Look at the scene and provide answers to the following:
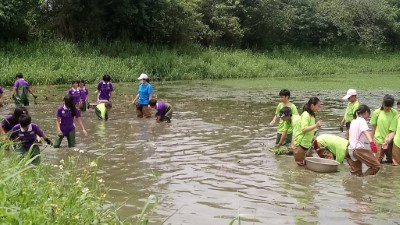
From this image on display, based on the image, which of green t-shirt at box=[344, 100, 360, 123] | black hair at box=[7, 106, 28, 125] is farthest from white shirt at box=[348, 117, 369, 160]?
black hair at box=[7, 106, 28, 125]

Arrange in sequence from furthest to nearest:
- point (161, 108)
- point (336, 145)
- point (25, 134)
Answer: point (161, 108) < point (336, 145) < point (25, 134)

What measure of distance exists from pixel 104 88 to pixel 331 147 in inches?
366

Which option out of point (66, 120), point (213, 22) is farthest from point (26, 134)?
point (213, 22)

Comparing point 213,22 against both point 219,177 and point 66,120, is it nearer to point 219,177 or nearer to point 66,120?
point 66,120

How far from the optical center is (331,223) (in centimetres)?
665

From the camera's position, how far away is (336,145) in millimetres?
10219

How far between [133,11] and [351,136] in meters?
28.7

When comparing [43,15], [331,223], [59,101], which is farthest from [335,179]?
[43,15]

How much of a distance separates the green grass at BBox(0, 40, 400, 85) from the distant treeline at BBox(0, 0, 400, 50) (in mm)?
1797

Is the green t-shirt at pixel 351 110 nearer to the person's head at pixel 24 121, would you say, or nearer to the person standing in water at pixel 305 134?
the person standing in water at pixel 305 134

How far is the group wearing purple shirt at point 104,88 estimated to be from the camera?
679 inches

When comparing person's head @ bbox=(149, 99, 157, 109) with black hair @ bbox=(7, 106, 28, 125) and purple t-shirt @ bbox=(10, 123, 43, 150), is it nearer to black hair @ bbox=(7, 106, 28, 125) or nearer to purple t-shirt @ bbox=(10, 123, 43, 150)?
black hair @ bbox=(7, 106, 28, 125)

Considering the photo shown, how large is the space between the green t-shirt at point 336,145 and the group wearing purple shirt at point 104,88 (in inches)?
353

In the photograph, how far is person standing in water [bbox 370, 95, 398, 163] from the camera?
10.5 meters
